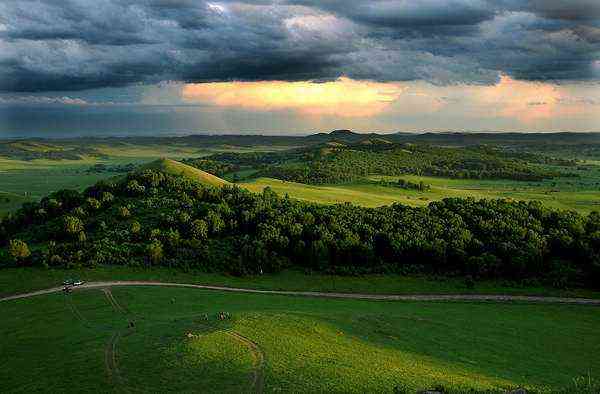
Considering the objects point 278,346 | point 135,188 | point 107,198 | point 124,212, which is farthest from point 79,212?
point 278,346

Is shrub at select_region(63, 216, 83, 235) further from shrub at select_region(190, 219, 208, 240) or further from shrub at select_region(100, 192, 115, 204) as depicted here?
shrub at select_region(190, 219, 208, 240)

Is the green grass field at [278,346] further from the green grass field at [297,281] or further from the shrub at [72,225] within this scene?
the shrub at [72,225]

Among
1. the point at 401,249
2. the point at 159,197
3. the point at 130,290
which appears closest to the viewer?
the point at 130,290

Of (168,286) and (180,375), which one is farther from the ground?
(180,375)

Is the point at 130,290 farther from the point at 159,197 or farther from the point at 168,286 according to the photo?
the point at 159,197

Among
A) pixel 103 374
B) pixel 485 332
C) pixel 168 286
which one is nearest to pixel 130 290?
pixel 168 286

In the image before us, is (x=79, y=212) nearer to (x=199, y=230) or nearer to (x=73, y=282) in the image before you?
(x=199, y=230)

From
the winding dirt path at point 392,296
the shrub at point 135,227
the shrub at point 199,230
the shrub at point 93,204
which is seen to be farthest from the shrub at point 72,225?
the winding dirt path at point 392,296

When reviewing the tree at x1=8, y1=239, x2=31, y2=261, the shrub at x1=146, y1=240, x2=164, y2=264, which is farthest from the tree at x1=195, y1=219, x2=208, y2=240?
the tree at x1=8, y1=239, x2=31, y2=261
